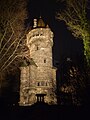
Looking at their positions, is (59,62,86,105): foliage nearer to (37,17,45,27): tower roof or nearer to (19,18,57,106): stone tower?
(19,18,57,106): stone tower

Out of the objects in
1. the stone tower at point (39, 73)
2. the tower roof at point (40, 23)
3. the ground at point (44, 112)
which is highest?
the tower roof at point (40, 23)

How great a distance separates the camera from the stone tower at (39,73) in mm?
39156

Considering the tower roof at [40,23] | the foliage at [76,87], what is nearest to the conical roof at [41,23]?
the tower roof at [40,23]

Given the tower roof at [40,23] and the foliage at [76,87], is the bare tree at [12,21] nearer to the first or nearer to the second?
the foliage at [76,87]

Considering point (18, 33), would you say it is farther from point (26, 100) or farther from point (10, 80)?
point (10, 80)

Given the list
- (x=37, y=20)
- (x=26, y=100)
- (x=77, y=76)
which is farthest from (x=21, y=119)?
(x=37, y=20)

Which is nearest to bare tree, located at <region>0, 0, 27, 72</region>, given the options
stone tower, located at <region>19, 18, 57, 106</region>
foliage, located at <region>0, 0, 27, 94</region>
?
foliage, located at <region>0, 0, 27, 94</region>

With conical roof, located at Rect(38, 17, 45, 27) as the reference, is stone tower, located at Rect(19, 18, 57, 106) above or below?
below

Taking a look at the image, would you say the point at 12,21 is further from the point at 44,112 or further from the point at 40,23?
the point at 40,23

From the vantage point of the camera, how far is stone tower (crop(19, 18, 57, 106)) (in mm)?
39156

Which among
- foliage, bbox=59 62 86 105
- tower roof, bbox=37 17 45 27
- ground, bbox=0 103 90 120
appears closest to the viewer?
ground, bbox=0 103 90 120

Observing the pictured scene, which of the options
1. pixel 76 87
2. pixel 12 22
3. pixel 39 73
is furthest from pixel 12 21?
pixel 39 73

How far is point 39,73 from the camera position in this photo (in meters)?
40.6

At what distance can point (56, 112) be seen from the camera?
16406 mm
